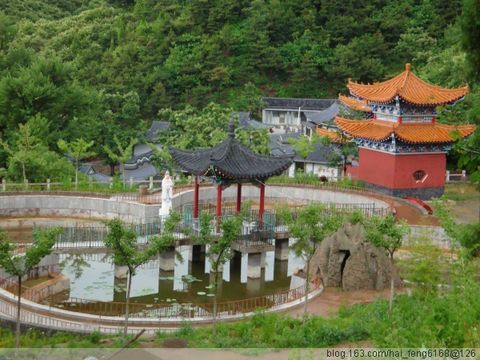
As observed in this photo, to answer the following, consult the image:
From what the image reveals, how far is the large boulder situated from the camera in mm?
25359

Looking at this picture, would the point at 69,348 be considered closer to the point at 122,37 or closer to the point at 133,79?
the point at 133,79

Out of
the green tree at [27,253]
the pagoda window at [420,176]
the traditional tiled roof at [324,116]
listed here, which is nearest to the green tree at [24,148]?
the green tree at [27,253]

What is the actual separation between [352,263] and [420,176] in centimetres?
1272

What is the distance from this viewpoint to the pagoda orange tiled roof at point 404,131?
118 ft

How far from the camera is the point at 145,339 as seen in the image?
1909cm

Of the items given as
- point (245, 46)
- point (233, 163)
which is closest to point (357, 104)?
point (233, 163)

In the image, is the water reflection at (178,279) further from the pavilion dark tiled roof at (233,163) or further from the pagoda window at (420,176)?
the pagoda window at (420,176)

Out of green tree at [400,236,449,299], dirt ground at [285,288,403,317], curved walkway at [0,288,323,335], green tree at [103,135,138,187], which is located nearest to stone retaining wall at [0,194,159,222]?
green tree at [103,135,138,187]

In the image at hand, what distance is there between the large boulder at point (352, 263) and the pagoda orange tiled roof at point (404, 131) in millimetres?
10727

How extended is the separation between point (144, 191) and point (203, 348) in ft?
61.2

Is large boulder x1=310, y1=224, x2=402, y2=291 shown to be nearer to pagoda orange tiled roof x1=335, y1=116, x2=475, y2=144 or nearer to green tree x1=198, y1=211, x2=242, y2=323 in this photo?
green tree x1=198, y1=211, x2=242, y2=323

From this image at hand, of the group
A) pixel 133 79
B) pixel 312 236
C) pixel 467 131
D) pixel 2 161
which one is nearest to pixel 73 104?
pixel 2 161

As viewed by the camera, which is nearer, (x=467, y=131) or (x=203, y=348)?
(x=203, y=348)

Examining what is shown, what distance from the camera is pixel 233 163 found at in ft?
95.0
